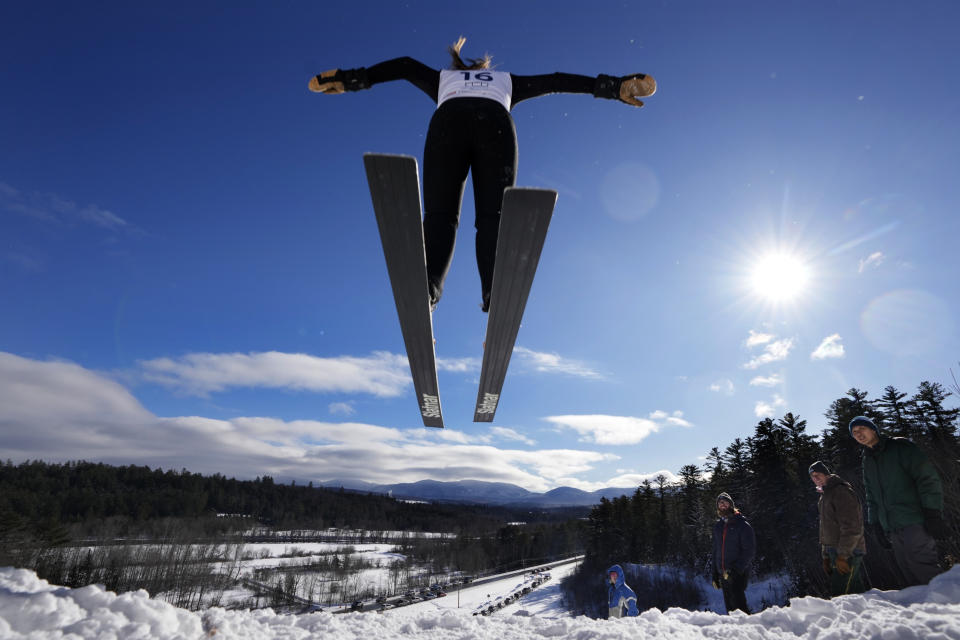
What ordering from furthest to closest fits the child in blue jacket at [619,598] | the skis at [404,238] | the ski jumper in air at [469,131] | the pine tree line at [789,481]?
the pine tree line at [789,481] < the child in blue jacket at [619,598] < the ski jumper in air at [469,131] < the skis at [404,238]

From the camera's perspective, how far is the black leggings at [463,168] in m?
2.99

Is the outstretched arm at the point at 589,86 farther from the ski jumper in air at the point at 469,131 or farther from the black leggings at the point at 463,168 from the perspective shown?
the black leggings at the point at 463,168

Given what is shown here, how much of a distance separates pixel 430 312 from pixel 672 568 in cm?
5481

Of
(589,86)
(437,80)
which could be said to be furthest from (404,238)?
(589,86)

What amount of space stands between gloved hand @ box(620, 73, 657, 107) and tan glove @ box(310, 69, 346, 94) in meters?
2.11

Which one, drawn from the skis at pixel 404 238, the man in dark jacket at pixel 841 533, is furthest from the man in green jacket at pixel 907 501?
the skis at pixel 404 238

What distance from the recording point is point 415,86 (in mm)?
3475

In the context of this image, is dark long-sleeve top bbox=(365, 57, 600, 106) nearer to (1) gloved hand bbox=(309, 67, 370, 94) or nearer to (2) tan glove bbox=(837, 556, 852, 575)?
Answer: (1) gloved hand bbox=(309, 67, 370, 94)

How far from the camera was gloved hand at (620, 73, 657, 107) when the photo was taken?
10.4 ft

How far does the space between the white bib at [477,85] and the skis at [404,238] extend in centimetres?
80

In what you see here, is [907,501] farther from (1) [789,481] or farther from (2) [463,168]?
(1) [789,481]

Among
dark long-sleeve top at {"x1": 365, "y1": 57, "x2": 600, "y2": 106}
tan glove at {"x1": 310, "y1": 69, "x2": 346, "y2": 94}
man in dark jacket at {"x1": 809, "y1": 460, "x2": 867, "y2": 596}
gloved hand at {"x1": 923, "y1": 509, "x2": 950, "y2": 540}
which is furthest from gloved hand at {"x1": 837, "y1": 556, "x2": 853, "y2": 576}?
tan glove at {"x1": 310, "y1": 69, "x2": 346, "y2": 94}

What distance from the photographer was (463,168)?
122 inches

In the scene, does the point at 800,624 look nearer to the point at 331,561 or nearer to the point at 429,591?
the point at 429,591
